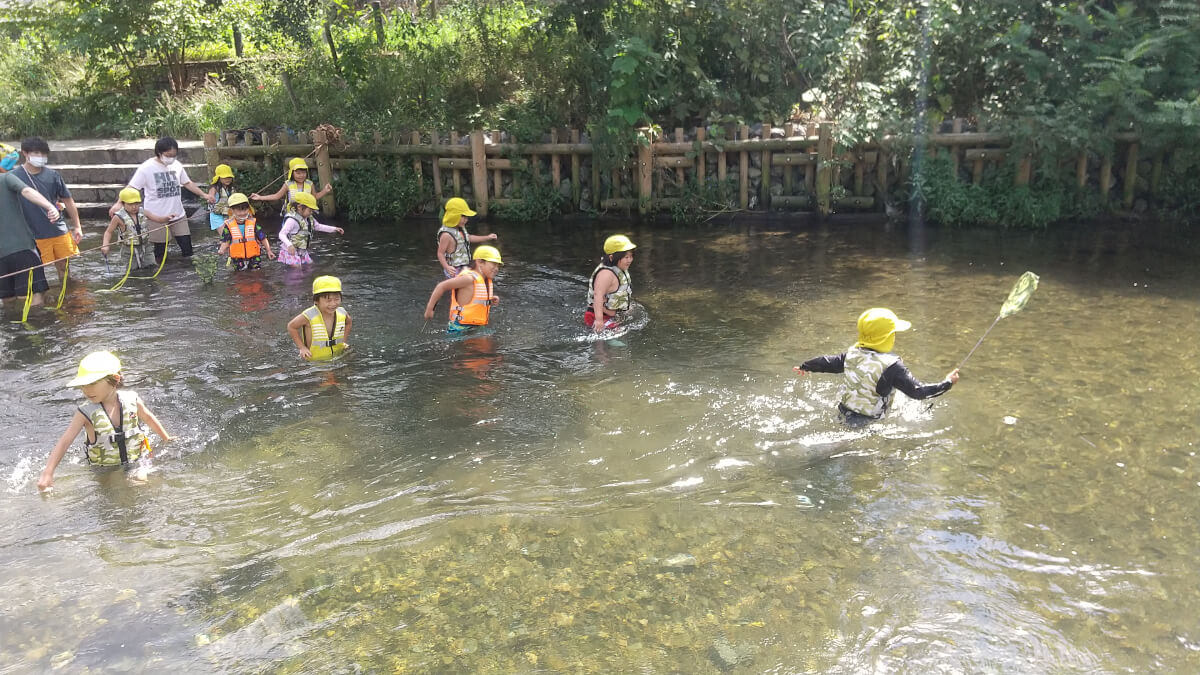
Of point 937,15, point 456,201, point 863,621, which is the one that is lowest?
point 863,621

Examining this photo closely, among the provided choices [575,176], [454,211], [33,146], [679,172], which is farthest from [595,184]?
[33,146]

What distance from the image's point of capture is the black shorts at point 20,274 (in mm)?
10141

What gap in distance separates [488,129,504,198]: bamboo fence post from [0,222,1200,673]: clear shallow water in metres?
5.47

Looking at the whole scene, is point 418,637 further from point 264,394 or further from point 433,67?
point 433,67

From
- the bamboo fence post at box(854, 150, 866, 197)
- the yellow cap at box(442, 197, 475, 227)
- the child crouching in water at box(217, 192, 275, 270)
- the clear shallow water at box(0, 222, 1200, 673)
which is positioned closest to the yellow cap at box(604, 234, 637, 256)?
the clear shallow water at box(0, 222, 1200, 673)

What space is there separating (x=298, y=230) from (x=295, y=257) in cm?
38

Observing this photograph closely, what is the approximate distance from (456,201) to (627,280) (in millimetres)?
2385

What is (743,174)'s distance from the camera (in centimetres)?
1469

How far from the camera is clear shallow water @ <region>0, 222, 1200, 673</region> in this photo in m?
4.62

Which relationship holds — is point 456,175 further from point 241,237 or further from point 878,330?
point 878,330

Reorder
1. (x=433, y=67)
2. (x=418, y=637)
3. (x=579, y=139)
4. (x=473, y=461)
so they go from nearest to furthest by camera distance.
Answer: (x=418, y=637), (x=473, y=461), (x=579, y=139), (x=433, y=67)

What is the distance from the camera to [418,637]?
4.66m

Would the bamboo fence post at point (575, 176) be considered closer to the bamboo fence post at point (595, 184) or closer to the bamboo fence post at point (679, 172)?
the bamboo fence post at point (595, 184)

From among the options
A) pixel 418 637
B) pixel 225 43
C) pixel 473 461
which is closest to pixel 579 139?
pixel 473 461
